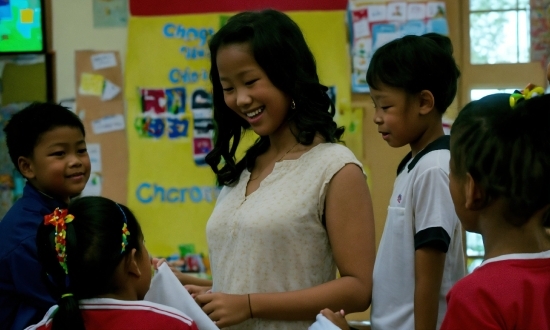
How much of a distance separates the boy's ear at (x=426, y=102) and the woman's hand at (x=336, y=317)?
61 centimetres

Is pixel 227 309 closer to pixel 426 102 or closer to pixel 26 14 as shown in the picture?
pixel 426 102

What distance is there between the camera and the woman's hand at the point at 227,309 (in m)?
1.40

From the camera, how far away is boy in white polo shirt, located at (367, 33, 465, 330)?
5.00ft

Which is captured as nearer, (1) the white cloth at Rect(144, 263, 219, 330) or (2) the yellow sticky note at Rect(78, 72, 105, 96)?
(1) the white cloth at Rect(144, 263, 219, 330)

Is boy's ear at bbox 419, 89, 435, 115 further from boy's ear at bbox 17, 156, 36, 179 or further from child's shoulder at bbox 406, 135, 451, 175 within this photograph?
boy's ear at bbox 17, 156, 36, 179

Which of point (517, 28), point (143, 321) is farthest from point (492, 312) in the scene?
point (517, 28)

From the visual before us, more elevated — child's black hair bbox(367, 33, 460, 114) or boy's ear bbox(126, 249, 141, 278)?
child's black hair bbox(367, 33, 460, 114)

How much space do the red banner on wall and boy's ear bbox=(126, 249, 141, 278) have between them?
A: 7.42 feet

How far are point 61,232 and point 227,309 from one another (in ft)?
1.26

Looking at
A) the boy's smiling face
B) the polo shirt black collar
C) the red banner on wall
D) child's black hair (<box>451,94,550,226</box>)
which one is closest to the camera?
child's black hair (<box>451,94,550,226</box>)

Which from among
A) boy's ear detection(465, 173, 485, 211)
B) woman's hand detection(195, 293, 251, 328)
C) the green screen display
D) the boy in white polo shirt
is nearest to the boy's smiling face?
woman's hand detection(195, 293, 251, 328)

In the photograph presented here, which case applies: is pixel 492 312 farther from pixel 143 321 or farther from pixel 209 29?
pixel 209 29

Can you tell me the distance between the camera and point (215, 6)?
3521 mm

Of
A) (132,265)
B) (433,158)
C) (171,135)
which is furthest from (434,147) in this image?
(171,135)
